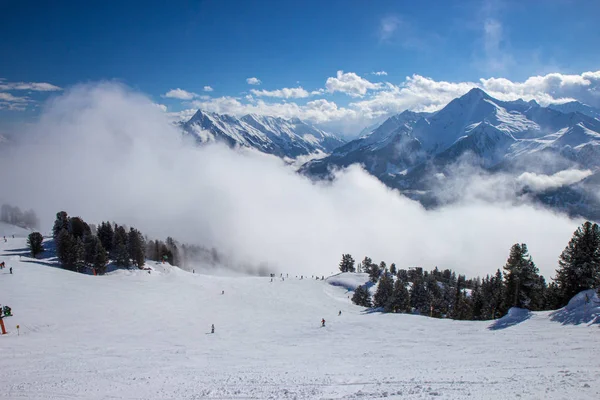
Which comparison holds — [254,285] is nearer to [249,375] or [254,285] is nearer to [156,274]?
[156,274]

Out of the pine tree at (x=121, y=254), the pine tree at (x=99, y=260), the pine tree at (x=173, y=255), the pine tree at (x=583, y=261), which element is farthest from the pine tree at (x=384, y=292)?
the pine tree at (x=173, y=255)

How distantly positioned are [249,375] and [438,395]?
13.2m

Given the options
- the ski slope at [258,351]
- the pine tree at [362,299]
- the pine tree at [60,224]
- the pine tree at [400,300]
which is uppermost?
the pine tree at [60,224]

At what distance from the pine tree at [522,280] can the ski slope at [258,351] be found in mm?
9170

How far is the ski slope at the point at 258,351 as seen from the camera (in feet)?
66.8

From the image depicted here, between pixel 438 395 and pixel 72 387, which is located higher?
pixel 438 395

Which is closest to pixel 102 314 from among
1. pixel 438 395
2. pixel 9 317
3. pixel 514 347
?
pixel 9 317

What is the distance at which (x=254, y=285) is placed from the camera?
81812mm

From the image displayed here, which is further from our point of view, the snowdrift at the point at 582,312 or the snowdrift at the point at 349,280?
the snowdrift at the point at 349,280

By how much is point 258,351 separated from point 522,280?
125ft

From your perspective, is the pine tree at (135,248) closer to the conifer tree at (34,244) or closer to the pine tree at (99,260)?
the pine tree at (99,260)

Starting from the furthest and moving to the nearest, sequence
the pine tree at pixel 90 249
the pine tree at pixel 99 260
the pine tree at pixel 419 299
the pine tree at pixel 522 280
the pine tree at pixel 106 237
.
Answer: the pine tree at pixel 106 237 < the pine tree at pixel 90 249 < the pine tree at pixel 419 299 < the pine tree at pixel 99 260 < the pine tree at pixel 522 280

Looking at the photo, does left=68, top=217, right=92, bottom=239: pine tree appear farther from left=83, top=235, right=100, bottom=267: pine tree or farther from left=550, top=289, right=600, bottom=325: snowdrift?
left=550, top=289, right=600, bottom=325: snowdrift

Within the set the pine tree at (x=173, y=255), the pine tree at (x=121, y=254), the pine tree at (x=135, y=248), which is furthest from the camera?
the pine tree at (x=173, y=255)
